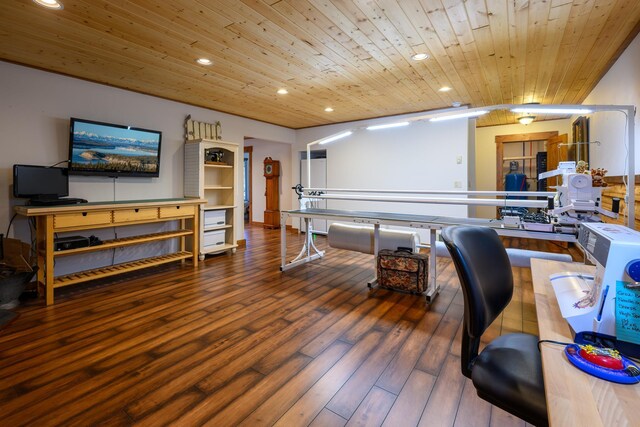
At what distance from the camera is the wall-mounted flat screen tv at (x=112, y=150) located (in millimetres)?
3623

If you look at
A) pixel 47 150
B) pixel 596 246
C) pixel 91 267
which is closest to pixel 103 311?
pixel 91 267

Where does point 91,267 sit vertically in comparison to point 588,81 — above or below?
below

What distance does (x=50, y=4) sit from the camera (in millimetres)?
2193

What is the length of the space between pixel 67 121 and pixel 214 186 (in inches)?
81.7

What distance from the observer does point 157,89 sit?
165 inches

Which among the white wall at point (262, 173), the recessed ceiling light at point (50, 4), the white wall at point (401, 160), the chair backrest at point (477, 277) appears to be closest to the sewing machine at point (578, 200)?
the chair backrest at point (477, 277)

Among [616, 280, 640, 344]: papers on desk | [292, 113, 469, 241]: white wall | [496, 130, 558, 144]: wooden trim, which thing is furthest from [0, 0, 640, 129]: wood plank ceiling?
[496, 130, 558, 144]: wooden trim

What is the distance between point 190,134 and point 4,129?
2111 millimetres

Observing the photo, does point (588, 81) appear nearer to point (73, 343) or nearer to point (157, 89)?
point (157, 89)

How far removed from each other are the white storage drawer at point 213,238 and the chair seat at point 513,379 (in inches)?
175

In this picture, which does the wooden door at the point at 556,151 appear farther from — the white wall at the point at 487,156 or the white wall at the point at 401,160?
the white wall at the point at 401,160

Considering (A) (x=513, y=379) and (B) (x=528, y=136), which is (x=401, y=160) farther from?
(A) (x=513, y=379)

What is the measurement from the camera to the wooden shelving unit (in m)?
4.75

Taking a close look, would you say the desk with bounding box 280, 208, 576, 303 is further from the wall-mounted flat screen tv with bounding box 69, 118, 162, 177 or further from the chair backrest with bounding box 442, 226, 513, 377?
the wall-mounted flat screen tv with bounding box 69, 118, 162, 177
